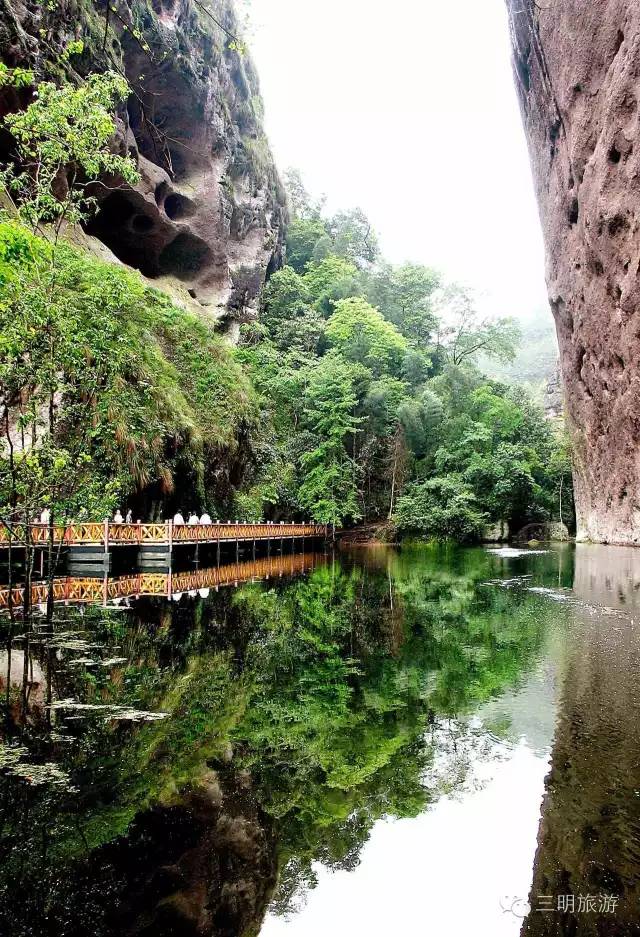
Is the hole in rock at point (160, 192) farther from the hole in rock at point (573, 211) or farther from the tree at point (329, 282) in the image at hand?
the hole in rock at point (573, 211)

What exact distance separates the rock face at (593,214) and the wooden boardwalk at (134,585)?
1250cm

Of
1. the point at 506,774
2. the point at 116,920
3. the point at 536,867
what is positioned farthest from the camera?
the point at 506,774

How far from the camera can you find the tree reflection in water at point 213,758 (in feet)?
8.80

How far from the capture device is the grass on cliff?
26.5ft

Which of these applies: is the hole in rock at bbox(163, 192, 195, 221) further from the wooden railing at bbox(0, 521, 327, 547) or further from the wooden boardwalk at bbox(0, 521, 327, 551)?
the wooden boardwalk at bbox(0, 521, 327, 551)

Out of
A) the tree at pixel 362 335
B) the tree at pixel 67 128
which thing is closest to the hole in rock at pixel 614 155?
the tree at pixel 67 128

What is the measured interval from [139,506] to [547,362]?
78.5 metres

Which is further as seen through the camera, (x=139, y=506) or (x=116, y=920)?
(x=139, y=506)

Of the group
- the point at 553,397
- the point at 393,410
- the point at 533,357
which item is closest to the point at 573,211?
the point at 393,410

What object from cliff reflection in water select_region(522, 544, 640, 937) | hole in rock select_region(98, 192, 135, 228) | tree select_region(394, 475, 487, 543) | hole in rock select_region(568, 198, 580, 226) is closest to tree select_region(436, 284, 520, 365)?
tree select_region(394, 475, 487, 543)

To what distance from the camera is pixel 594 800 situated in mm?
3352

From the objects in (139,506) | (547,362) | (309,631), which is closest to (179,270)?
(139,506)

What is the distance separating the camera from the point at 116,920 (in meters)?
2.43

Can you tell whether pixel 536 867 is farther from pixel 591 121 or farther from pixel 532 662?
pixel 591 121
